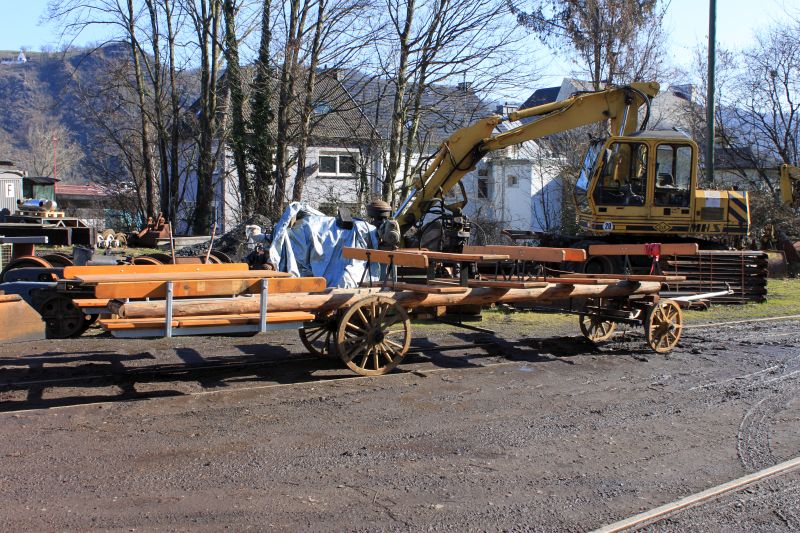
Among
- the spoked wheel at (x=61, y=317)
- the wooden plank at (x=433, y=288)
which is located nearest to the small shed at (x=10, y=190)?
the spoked wheel at (x=61, y=317)

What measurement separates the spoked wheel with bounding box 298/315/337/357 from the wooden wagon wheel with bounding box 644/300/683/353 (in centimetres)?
422

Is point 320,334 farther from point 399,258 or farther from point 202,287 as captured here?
point 202,287

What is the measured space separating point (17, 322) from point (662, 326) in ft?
25.7

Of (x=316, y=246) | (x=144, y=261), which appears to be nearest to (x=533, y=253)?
(x=316, y=246)

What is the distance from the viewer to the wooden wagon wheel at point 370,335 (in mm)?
8328

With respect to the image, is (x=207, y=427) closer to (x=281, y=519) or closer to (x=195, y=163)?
(x=281, y=519)

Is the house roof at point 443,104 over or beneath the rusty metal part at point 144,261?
over

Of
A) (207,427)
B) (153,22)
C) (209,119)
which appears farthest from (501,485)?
(153,22)

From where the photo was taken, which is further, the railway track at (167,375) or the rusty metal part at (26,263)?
the rusty metal part at (26,263)

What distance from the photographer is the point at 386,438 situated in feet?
20.8

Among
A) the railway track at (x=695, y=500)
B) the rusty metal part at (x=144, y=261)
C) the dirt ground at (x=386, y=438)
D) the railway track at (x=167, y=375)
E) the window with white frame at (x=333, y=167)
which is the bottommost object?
the railway track at (x=695, y=500)

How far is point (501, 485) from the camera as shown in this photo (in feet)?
17.6

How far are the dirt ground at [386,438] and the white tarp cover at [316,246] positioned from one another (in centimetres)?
400

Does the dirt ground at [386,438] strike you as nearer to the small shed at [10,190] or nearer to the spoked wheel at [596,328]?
the spoked wheel at [596,328]
